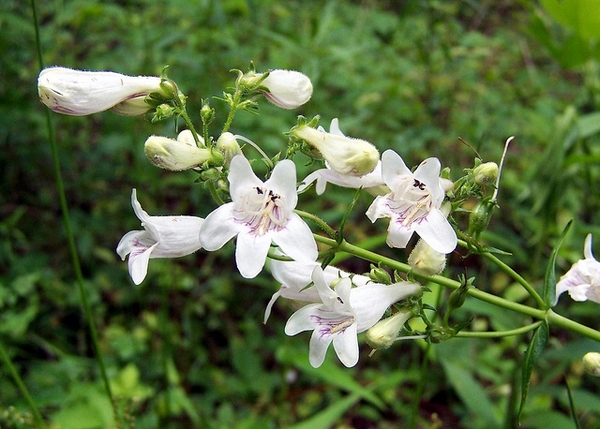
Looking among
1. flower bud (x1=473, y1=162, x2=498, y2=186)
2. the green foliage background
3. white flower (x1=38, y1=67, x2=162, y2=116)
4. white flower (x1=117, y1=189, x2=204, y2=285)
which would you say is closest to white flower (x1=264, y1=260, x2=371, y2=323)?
white flower (x1=117, y1=189, x2=204, y2=285)


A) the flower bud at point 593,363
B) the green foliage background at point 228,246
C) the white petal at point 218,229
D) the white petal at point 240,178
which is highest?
the white petal at point 240,178

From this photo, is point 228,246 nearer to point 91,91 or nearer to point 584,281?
point 91,91

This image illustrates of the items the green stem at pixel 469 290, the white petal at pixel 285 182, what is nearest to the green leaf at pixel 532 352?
the green stem at pixel 469 290

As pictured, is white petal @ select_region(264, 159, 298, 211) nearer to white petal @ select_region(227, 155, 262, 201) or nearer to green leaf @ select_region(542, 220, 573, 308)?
white petal @ select_region(227, 155, 262, 201)

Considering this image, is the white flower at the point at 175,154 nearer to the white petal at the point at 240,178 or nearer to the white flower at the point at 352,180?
the white petal at the point at 240,178

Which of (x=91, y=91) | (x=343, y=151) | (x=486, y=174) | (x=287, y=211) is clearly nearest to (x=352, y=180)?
(x=343, y=151)

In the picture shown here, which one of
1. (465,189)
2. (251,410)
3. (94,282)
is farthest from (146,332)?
(465,189)

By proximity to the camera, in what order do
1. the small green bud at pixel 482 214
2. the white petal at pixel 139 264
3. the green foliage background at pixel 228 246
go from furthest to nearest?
the green foliage background at pixel 228 246
the small green bud at pixel 482 214
the white petal at pixel 139 264

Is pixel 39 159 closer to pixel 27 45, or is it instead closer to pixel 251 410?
pixel 27 45
